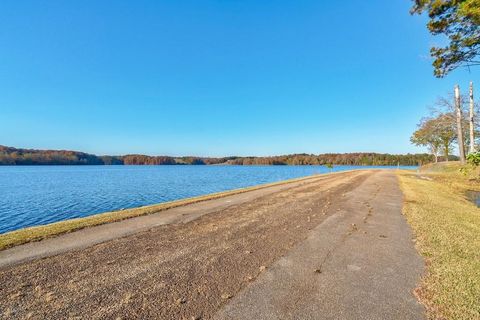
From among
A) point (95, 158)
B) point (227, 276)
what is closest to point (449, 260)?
point (227, 276)

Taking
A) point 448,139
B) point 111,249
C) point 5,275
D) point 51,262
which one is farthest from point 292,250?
point 448,139

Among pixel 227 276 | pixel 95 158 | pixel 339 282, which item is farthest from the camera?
pixel 95 158

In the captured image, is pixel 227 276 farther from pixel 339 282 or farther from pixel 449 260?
pixel 449 260

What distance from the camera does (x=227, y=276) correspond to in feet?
14.9

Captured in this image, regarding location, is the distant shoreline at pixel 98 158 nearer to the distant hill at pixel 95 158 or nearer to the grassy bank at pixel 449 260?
the distant hill at pixel 95 158

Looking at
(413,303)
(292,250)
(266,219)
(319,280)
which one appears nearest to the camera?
(413,303)

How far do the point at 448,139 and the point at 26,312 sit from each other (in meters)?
58.9

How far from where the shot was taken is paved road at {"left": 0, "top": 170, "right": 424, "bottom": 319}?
3.49m

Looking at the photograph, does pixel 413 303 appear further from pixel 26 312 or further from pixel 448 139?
pixel 448 139

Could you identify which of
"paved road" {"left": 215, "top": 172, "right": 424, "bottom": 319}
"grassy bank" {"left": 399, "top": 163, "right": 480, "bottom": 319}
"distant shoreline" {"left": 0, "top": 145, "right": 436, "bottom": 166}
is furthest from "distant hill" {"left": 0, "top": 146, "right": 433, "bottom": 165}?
"paved road" {"left": 215, "top": 172, "right": 424, "bottom": 319}

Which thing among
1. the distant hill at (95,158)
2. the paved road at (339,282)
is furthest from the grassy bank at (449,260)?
the distant hill at (95,158)

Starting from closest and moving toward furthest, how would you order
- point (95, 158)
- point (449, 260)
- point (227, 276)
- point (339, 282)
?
1. point (339, 282)
2. point (227, 276)
3. point (449, 260)
4. point (95, 158)

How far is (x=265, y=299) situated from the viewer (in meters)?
3.76

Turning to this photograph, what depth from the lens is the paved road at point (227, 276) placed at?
138 inches
